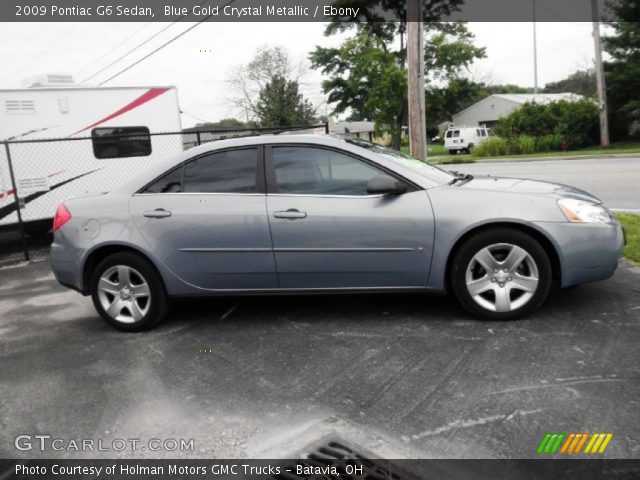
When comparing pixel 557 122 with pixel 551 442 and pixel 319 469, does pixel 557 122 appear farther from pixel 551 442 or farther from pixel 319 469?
pixel 319 469

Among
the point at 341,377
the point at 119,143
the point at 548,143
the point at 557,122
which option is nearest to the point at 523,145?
the point at 548,143

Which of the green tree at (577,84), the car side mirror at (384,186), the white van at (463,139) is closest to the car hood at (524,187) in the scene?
the car side mirror at (384,186)

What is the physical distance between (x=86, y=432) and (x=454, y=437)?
202cm

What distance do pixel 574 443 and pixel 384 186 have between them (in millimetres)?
2103

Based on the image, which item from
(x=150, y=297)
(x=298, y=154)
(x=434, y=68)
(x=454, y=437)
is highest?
(x=434, y=68)

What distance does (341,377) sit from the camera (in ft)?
11.0

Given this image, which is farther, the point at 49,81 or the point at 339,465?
the point at 49,81

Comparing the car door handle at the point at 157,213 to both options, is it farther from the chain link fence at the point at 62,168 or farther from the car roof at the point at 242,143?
the chain link fence at the point at 62,168

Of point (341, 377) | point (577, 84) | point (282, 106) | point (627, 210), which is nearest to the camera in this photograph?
point (341, 377)

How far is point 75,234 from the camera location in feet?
14.6

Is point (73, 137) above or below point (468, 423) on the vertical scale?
above

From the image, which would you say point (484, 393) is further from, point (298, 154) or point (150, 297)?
point (150, 297)

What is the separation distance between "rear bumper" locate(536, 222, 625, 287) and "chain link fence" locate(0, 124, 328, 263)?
233 inches

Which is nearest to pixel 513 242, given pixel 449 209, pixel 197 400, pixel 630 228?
Result: pixel 449 209
